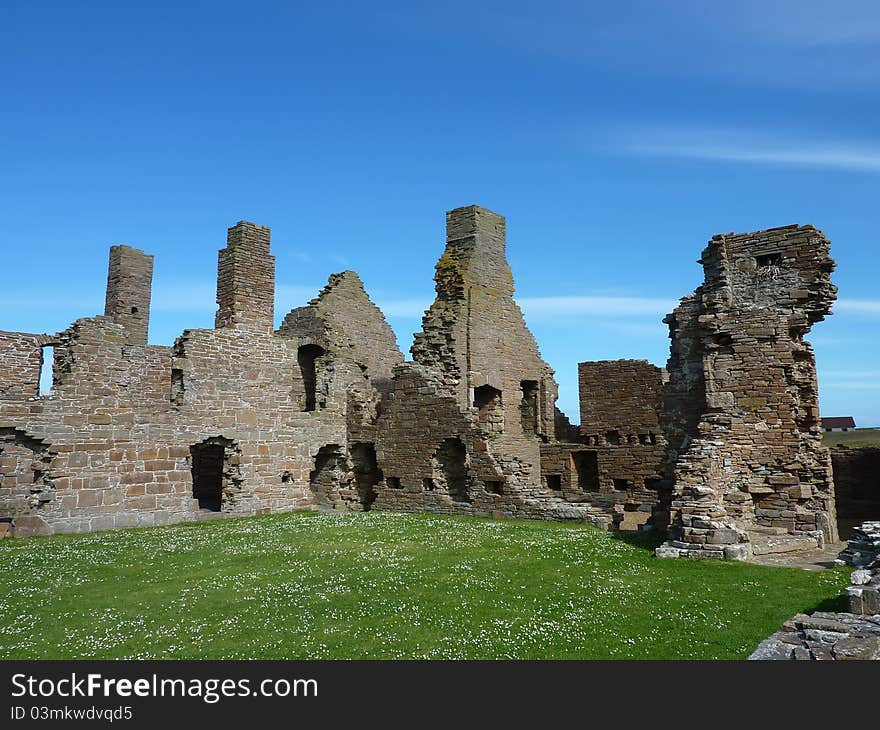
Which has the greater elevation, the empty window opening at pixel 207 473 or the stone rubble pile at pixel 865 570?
the empty window opening at pixel 207 473

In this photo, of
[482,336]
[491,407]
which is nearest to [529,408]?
[491,407]

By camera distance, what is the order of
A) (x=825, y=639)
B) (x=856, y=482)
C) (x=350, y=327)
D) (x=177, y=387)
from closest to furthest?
(x=825, y=639), (x=177, y=387), (x=856, y=482), (x=350, y=327)

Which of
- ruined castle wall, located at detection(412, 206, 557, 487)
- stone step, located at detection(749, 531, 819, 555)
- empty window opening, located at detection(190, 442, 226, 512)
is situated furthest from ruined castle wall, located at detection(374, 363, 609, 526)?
empty window opening, located at detection(190, 442, 226, 512)

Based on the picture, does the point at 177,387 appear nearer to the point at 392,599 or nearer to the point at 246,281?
the point at 246,281

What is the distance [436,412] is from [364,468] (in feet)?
12.7

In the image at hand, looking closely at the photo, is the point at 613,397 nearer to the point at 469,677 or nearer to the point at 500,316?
the point at 500,316

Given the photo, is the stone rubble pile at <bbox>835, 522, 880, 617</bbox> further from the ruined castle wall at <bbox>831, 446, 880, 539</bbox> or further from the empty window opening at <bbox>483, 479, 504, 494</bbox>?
the ruined castle wall at <bbox>831, 446, 880, 539</bbox>

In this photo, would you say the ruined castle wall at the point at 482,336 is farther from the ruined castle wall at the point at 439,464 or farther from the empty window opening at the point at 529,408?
the ruined castle wall at the point at 439,464

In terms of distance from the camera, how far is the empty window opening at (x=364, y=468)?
21.9m

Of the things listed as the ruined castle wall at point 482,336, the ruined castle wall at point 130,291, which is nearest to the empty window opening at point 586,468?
the ruined castle wall at point 482,336

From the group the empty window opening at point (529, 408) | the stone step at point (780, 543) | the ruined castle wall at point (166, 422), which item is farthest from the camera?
the empty window opening at point (529, 408)

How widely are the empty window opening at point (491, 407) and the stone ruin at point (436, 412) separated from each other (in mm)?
49

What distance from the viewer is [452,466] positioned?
1966cm

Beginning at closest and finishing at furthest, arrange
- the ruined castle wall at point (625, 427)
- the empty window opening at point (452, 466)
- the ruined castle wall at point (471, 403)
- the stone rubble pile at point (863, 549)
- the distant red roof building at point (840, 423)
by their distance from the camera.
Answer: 1. the stone rubble pile at point (863, 549)
2. the ruined castle wall at point (471, 403)
3. the empty window opening at point (452, 466)
4. the ruined castle wall at point (625, 427)
5. the distant red roof building at point (840, 423)
